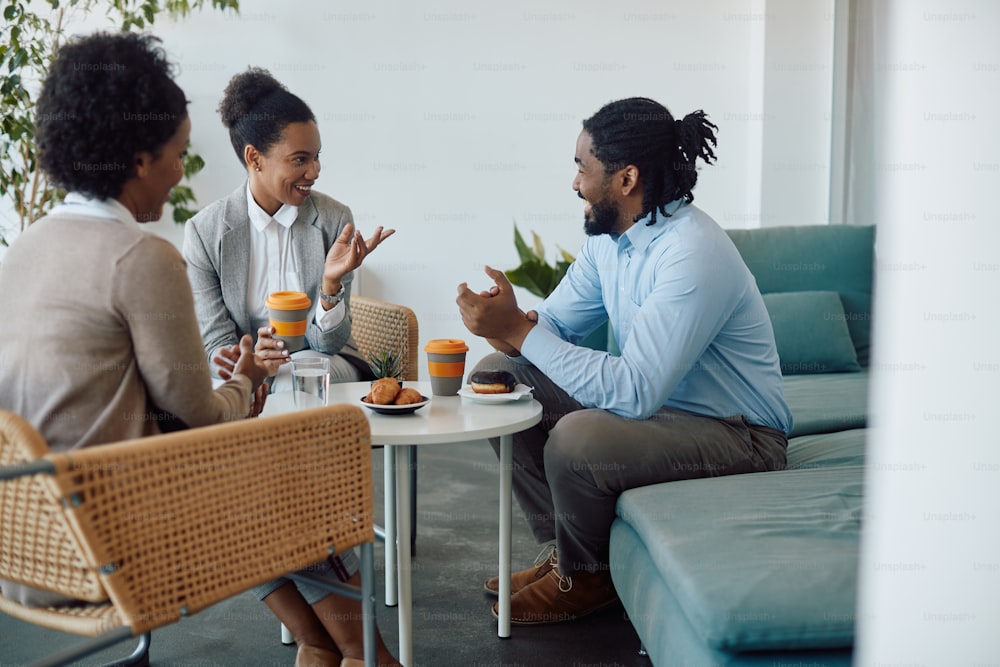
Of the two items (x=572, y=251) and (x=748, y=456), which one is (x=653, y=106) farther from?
(x=572, y=251)

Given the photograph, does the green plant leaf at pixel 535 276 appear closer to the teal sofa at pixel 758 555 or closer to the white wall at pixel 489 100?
the white wall at pixel 489 100

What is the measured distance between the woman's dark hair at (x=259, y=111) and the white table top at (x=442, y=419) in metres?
0.69

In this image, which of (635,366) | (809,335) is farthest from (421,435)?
(809,335)

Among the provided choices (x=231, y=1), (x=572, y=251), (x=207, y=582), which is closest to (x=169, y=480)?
(x=207, y=582)

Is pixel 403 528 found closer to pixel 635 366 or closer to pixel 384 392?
pixel 384 392

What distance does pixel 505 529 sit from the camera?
6.81ft

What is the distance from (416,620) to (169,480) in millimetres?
1154

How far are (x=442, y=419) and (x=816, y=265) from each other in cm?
179

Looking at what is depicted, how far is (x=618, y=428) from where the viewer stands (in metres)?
2.00

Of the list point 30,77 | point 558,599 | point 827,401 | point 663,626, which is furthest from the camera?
point 30,77

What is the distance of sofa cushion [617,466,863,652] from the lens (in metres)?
A: 1.39

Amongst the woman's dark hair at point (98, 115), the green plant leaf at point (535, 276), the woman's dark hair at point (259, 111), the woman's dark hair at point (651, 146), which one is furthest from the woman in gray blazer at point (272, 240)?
the green plant leaf at point (535, 276)

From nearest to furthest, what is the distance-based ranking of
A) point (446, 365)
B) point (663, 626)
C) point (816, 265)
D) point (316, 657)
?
point (663, 626) < point (316, 657) < point (446, 365) < point (816, 265)

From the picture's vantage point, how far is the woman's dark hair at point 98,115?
1.38 m
